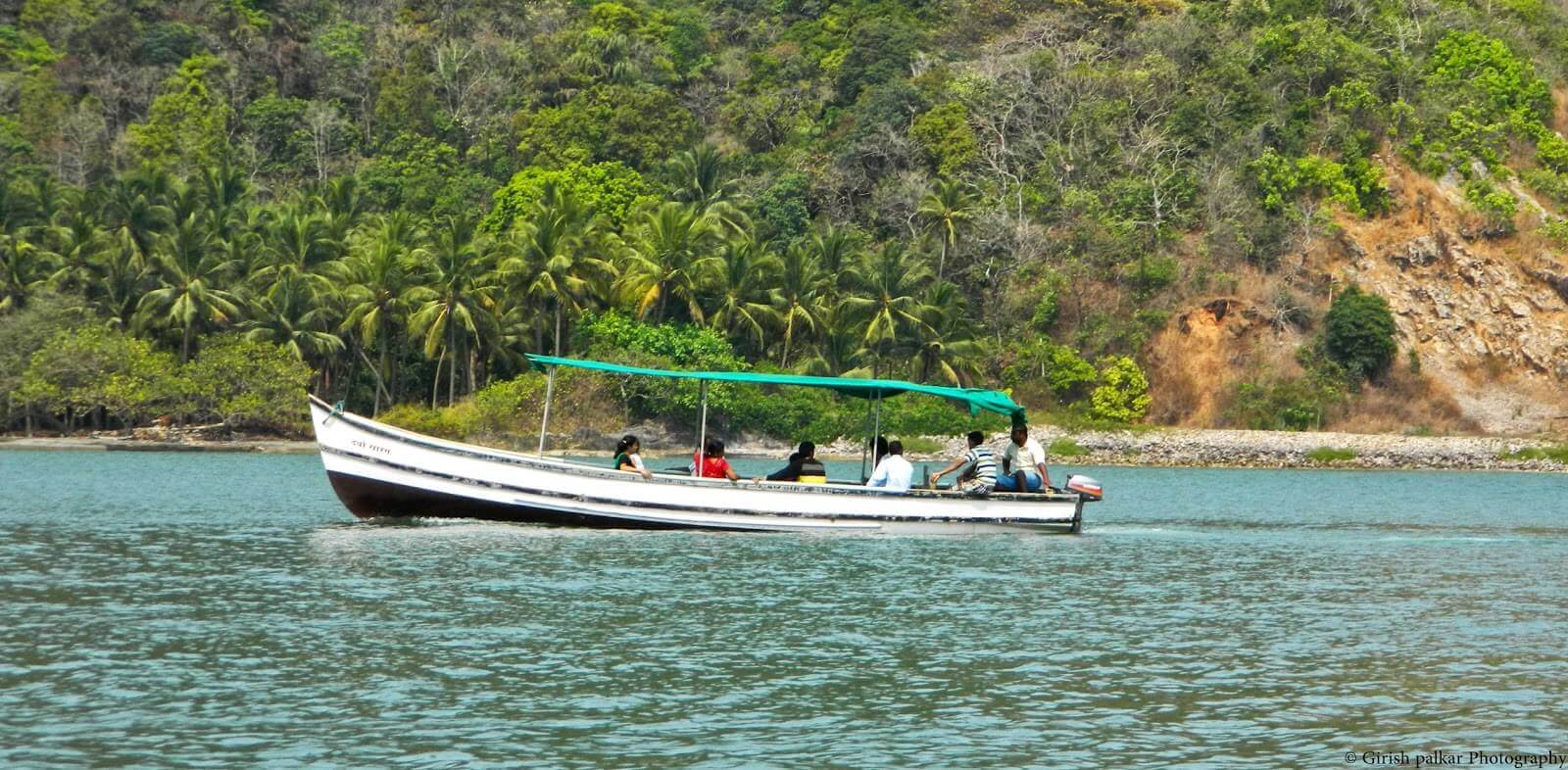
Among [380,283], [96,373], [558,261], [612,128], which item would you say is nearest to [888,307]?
[558,261]

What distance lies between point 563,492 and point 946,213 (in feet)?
150

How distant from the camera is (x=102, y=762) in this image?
45.2 ft

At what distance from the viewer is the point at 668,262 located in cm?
6962

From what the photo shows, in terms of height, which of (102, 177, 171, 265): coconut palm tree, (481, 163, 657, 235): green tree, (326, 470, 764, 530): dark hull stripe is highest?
(481, 163, 657, 235): green tree

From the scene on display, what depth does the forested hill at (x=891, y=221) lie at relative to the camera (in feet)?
229

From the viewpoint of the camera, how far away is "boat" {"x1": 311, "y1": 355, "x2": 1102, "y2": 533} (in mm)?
30109

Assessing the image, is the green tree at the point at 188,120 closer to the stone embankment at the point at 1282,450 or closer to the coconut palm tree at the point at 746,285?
the coconut palm tree at the point at 746,285

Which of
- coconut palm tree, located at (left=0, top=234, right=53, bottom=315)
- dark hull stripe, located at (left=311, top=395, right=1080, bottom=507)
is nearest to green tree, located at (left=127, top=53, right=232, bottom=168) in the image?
coconut palm tree, located at (left=0, top=234, right=53, bottom=315)

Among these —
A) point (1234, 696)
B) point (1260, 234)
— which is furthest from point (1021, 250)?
point (1234, 696)

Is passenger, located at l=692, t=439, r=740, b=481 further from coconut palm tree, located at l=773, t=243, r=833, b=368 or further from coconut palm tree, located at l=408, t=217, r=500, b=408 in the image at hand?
coconut palm tree, located at l=773, t=243, r=833, b=368

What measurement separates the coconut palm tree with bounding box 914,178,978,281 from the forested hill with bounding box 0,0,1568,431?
0.35m

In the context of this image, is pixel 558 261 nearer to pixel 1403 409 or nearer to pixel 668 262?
pixel 668 262

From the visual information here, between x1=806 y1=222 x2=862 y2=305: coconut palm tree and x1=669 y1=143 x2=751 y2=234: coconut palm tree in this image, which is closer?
x1=806 y1=222 x2=862 y2=305: coconut palm tree

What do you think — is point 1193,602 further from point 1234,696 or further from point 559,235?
point 559,235
